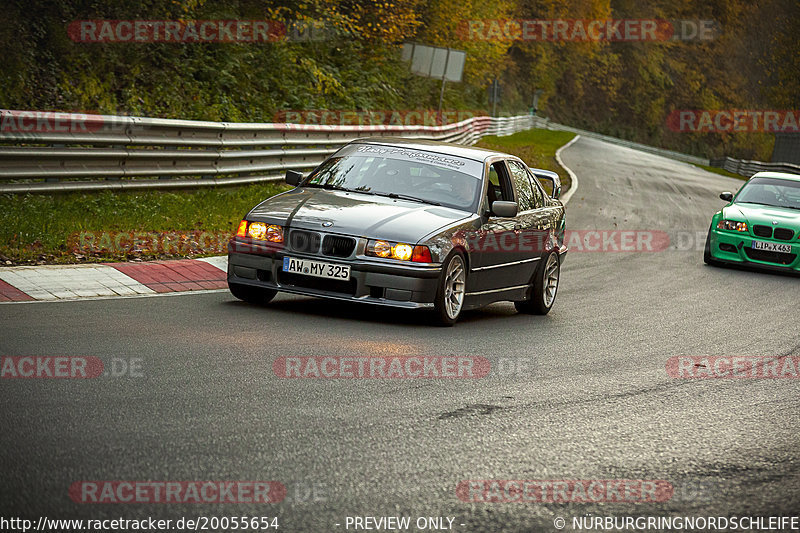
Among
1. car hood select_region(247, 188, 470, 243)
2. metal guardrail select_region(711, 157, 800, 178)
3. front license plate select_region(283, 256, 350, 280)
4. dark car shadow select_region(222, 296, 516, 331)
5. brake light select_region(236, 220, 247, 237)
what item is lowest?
metal guardrail select_region(711, 157, 800, 178)

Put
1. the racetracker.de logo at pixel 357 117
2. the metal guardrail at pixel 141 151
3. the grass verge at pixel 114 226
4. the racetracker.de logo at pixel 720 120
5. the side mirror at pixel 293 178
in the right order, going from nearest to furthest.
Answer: the side mirror at pixel 293 178 < the grass verge at pixel 114 226 < the metal guardrail at pixel 141 151 < the racetracker.de logo at pixel 357 117 < the racetracker.de logo at pixel 720 120

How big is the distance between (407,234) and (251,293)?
5.04 feet

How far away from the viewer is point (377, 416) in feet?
18.9

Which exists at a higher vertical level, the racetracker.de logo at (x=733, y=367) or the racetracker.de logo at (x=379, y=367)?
the racetracker.de logo at (x=379, y=367)

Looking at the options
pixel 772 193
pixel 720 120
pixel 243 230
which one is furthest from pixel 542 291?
pixel 720 120

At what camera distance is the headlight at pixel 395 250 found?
8844 mm

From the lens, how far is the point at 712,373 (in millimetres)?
8203

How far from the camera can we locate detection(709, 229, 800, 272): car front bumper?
55.4ft

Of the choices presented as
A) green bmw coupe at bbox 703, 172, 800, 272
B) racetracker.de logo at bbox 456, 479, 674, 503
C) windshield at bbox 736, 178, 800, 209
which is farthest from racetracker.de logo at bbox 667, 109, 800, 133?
racetracker.de logo at bbox 456, 479, 674, 503

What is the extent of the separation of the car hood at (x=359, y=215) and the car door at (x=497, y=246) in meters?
0.33

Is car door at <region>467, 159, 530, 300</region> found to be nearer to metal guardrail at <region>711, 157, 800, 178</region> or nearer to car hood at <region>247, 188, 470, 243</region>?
car hood at <region>247, 188, 470, 243</region>

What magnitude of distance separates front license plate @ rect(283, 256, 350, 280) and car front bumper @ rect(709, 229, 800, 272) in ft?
33.3

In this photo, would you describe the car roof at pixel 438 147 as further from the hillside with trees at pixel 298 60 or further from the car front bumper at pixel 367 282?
the hillside with trees at pixel 298 60

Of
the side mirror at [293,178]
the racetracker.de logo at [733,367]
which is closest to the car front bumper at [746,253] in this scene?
the racetracker.de logo at [733,367]
